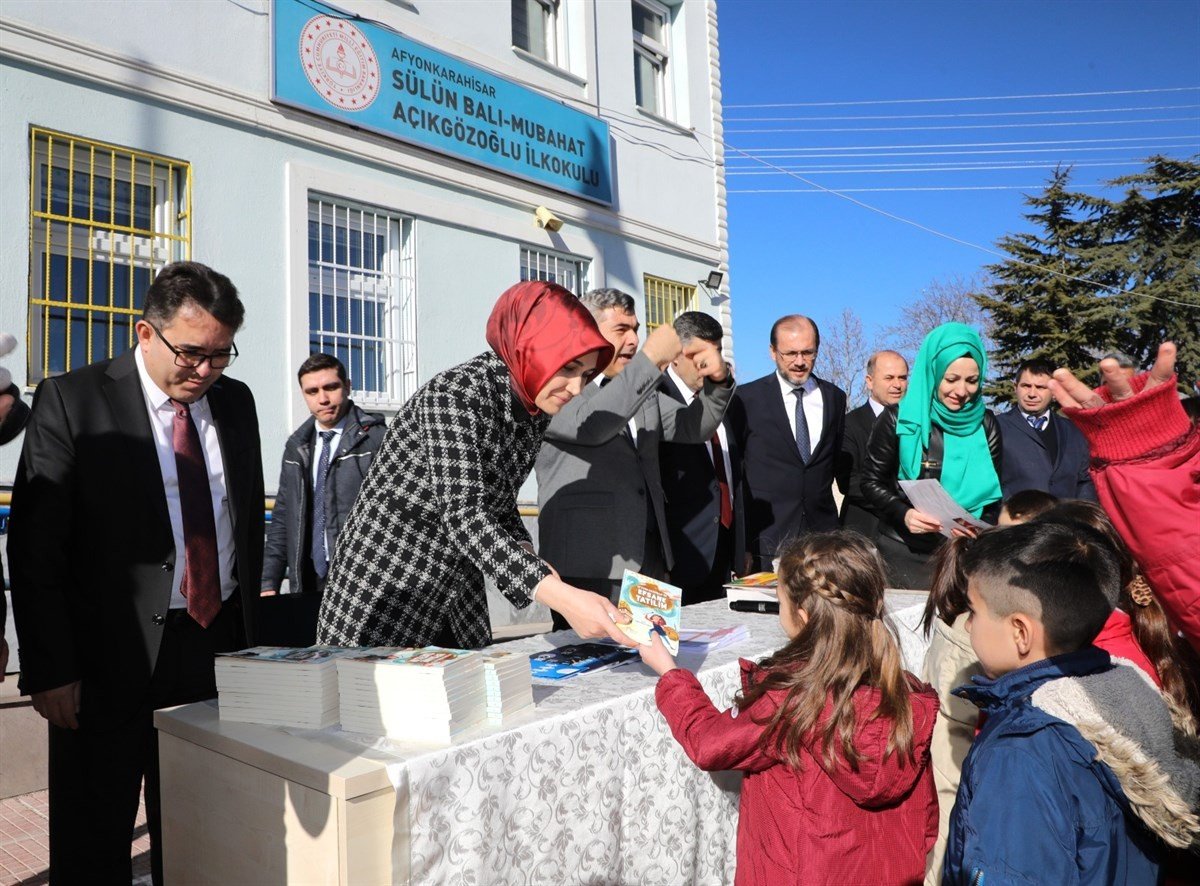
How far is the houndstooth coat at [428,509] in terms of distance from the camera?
211 cm

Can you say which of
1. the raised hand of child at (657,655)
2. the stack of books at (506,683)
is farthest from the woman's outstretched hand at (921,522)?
the stack of books at (506,683)

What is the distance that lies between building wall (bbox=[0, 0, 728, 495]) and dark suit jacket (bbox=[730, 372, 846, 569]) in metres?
3.48

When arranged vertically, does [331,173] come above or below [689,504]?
above

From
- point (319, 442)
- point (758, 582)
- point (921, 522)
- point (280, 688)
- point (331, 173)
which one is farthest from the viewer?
point (331, 173)

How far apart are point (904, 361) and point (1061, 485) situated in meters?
1.12

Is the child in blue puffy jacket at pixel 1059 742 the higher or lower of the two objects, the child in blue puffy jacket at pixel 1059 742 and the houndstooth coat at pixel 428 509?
the lower

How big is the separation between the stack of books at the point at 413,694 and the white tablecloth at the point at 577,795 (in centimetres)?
4

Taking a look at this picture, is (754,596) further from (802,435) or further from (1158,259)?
(1158,259)

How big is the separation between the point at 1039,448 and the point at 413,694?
177 inches

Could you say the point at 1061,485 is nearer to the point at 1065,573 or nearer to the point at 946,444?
the point at 946,444

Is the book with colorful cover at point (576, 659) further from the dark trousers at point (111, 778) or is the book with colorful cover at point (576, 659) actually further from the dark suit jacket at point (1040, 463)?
the dark suit jacket at point (1040, 463)

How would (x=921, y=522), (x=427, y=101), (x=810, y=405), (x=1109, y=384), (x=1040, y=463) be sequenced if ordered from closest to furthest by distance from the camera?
(x=1109, y=384) < (x=921, y=522) < (x=810, y=405) < (x=1040, y=463) < (x=427, y=101)

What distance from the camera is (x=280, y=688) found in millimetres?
1858

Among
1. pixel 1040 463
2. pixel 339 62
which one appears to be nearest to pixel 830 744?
pixel 1040 463
